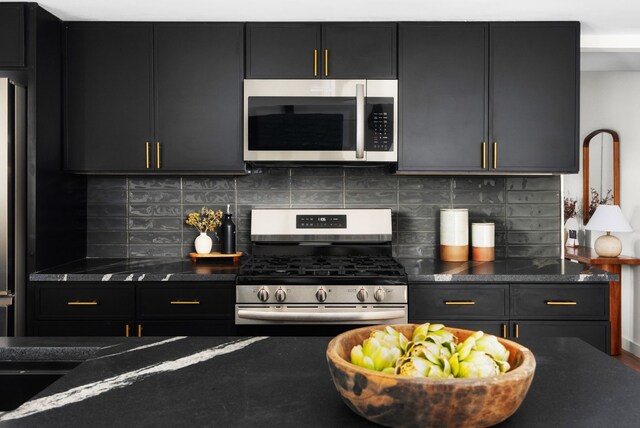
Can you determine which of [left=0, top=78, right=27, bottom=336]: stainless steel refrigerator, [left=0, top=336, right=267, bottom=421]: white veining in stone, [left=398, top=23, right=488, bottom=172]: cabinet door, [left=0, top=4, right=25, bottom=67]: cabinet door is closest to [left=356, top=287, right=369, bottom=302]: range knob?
[left=398, top=23, right=488, bottom=172]: cabinet door

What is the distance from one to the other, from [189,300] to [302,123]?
3.73ft

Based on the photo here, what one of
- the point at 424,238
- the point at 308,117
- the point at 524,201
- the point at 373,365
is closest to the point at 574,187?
the point at 524,201

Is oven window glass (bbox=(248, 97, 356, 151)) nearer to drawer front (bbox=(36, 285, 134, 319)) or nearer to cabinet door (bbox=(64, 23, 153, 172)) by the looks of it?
cabinet door (bbox=(64, 23, 153, 172))

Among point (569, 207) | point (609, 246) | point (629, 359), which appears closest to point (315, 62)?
point (609, 246)

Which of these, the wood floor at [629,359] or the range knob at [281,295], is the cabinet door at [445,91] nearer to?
the range knob at [281,295]

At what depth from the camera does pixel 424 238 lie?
328 cm

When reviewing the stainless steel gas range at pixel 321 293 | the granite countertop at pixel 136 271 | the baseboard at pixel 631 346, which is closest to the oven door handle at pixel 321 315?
the stainless steel gas range at pixel 321 293

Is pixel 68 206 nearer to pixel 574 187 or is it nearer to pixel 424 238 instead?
pixel 424 238

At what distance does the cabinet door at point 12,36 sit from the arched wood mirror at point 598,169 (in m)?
4.53

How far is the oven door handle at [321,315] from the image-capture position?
8.27 ft

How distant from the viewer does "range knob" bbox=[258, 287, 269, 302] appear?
2564 millimetres

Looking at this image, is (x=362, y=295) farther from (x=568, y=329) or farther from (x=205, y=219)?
(x=205, y=219)

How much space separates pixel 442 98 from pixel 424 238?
2.86 ft

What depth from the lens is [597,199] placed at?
15.8 ft
